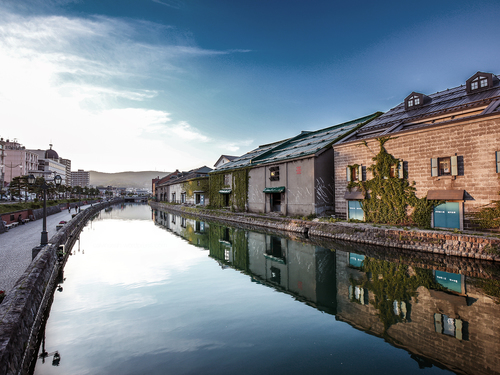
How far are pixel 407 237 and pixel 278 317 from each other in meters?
11.5

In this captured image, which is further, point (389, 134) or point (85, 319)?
point (389, 134)

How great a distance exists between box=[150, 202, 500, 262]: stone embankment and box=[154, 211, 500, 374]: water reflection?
69cm

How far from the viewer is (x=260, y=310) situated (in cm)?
820

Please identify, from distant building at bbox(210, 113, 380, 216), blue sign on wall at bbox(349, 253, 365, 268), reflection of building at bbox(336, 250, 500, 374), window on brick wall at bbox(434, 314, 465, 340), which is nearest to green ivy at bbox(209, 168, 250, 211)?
distant building at bbox(210, 113, 380, 216)

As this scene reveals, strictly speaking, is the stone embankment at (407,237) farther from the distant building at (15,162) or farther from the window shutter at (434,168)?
the distant building at (15,162)

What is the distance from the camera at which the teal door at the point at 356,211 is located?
2114 centimetres

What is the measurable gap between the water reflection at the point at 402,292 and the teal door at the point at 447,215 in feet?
11.9

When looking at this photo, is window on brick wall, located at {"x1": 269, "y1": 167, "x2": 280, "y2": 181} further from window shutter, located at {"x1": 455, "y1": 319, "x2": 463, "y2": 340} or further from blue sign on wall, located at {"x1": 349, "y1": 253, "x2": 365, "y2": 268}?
window shutter, located at {"x1": 455, "y1": 319, "x2": 463, "y2": 340}

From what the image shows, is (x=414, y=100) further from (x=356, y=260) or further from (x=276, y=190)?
(x=356, y=260)

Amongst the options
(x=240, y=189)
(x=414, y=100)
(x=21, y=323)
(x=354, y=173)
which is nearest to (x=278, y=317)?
(x=21, y=323)

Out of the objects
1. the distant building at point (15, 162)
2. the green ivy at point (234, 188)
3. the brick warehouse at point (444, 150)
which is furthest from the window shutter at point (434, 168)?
the distant building at point (15, 162)

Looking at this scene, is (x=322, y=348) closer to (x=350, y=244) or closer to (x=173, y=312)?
(x=173, y=312)

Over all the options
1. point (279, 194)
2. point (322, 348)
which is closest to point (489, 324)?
point (322, 348)

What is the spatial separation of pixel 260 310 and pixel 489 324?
6110 mm
